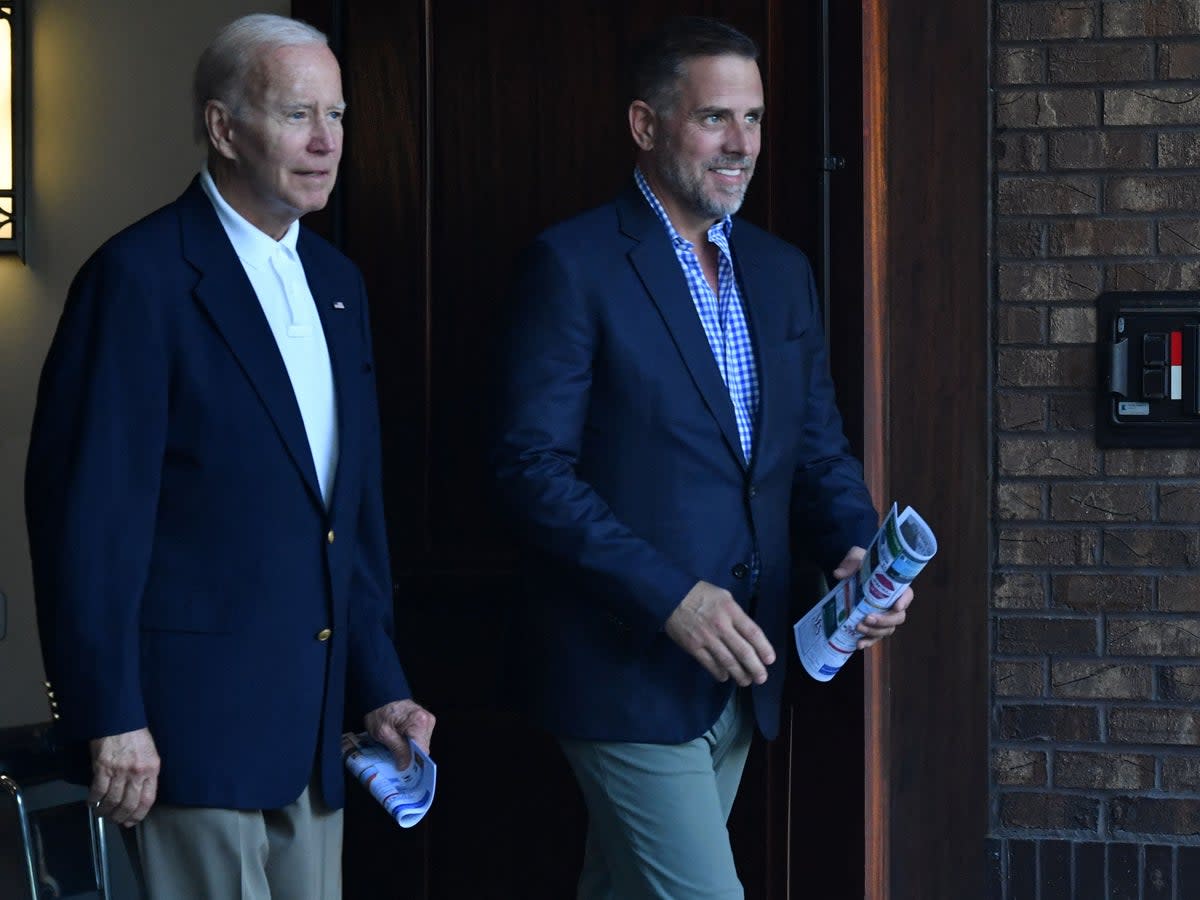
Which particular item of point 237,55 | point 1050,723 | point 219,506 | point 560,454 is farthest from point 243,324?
point 1050,723

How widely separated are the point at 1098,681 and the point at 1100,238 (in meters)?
1.01

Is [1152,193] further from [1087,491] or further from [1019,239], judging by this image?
[1087,491]

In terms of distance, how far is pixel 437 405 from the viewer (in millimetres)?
3518

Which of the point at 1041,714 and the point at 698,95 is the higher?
the point at 698,95

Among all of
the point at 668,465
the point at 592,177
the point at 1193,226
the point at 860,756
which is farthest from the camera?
the point at 1193,226

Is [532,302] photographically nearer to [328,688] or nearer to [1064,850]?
[328,688]

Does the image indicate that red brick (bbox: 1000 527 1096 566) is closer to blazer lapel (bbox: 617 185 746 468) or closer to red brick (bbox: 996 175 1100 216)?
red brick (bbox: 996 175 1100 216)

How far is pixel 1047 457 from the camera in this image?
376 cm

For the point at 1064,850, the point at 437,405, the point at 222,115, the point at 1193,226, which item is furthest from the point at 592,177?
the point at 1064,850

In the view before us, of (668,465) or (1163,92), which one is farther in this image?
(1163,92)

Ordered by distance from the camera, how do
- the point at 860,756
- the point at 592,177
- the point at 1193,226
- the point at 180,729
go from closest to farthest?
the point at 180,729 → the point at 860,756 → the point at 592,177 → the point at 1193,226

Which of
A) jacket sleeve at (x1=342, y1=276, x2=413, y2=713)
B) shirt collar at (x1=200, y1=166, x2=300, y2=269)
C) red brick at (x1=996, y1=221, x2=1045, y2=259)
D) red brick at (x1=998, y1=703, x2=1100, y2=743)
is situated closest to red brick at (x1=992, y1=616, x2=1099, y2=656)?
red brick at (x1=998, y1=703, x2=1100, y2=743)

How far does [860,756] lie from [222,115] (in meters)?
1.71

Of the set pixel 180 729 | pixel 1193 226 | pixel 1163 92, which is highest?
pixel 1163 92
